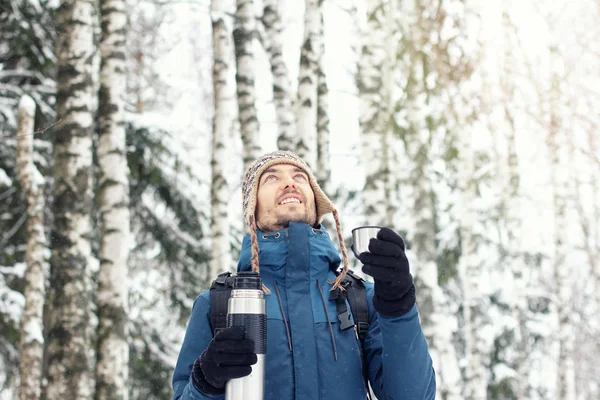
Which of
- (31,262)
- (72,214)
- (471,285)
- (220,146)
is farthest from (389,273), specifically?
(471,285)

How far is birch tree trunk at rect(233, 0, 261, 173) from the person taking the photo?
798 cm


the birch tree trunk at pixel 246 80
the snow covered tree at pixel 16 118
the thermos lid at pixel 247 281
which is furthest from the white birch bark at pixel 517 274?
the thermos lid at pixel 247 281

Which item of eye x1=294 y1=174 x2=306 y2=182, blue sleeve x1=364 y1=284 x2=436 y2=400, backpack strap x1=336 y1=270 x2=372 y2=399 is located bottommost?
blue sleeve x1=364 y1=284 x2=436 y2=400

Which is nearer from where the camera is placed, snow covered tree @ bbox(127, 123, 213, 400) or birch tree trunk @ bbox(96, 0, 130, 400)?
birch tree trunk @ bbox(96, 0, 130, 400)

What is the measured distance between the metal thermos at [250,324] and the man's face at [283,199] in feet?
1.57

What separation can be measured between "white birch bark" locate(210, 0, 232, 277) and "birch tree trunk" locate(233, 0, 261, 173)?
0.17m

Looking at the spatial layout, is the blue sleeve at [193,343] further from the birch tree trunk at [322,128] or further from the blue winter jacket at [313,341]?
the birch tree trunk at [322,128]

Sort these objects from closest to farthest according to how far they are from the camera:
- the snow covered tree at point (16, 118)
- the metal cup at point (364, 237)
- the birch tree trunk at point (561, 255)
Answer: the metal cup at point (364, 237) < the snow covered tree at point (16, 118) < the birch tree trunk at point (561, 255)

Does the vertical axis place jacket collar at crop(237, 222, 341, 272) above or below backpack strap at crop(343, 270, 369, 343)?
above

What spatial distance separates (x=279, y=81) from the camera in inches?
343

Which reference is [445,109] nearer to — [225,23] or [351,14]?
[351,14]

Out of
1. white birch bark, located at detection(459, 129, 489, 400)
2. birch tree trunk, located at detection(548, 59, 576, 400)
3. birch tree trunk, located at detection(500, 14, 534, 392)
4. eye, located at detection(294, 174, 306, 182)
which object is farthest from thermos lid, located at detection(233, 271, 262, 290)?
birch tree trunk, located at detection(548, 59, 576, 400)

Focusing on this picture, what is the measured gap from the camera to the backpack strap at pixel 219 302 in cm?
224

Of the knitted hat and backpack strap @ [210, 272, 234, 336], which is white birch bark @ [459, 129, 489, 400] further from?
backpack strap @ [210, 272, 234, 336]
